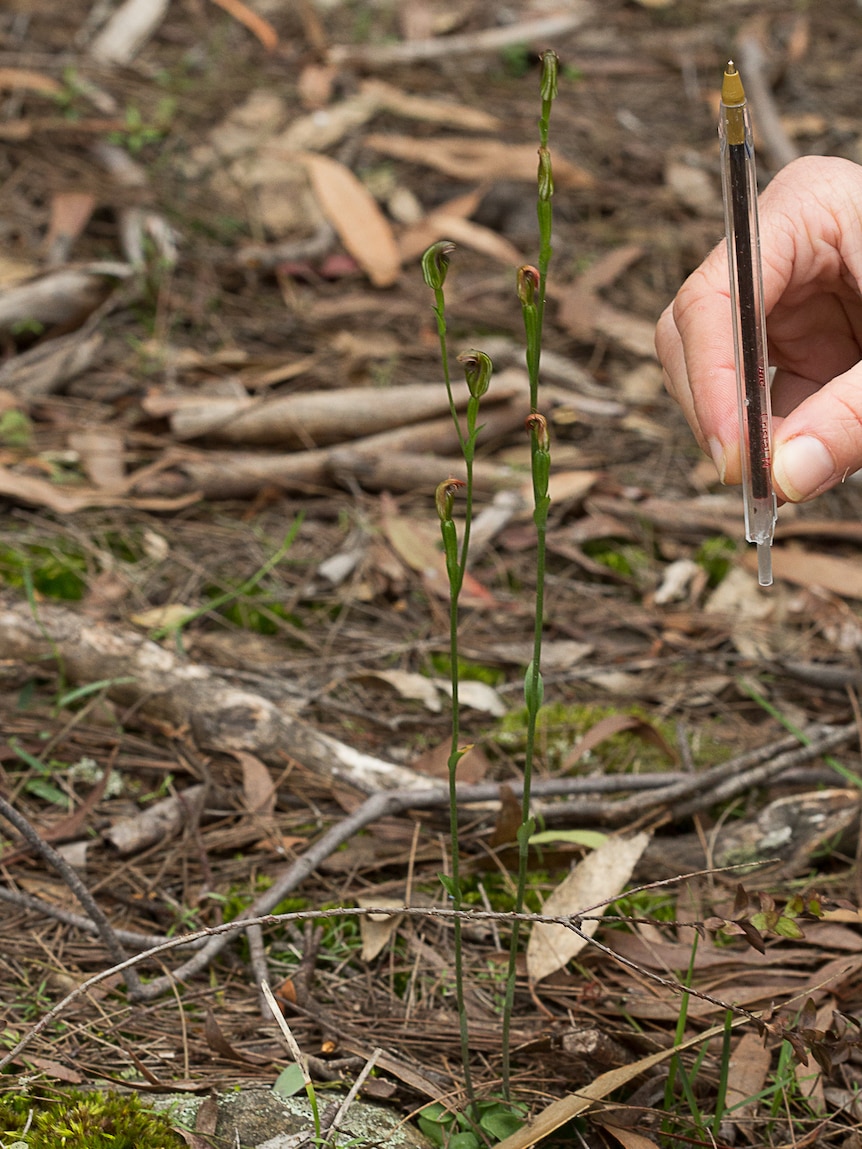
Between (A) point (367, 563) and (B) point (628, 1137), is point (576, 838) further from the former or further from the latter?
(A) point (367, 563)

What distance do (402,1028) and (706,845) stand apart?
0.71 m

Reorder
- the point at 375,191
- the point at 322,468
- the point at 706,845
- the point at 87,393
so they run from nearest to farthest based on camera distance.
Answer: the point at 706,845 < the point at 322,468 < the point at 87,393 < the point at 375,191

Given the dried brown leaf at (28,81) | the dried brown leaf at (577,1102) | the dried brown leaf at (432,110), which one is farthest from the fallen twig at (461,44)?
the dried brown leaf at (577,1102)

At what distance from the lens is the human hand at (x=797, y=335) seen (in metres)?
1.32

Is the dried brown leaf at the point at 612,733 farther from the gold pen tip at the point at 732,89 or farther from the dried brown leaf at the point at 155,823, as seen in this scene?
the gold pen tip at the point at 732,89

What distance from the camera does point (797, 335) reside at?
5.65 feet

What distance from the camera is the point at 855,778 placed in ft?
6.87

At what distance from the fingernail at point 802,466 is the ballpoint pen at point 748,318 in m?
0.03

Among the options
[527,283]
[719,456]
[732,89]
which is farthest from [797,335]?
[527,283]

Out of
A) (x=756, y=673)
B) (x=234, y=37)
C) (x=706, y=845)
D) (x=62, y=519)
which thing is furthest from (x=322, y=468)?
(x=234, y=37)

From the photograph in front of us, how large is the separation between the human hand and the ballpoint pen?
0.09ft

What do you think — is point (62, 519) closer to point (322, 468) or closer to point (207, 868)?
point (322, 468)

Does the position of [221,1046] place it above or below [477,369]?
below

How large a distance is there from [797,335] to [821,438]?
1.58 ft
